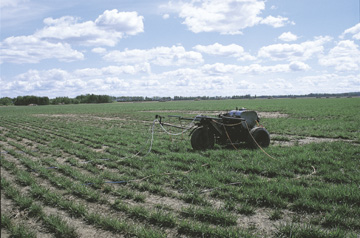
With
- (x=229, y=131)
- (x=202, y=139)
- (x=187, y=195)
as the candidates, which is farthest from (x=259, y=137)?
(x=187, y=195)

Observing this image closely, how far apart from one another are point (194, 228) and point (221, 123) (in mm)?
6844

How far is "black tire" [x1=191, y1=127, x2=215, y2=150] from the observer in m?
10.4

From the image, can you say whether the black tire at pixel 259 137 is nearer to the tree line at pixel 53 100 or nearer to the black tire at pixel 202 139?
the black tire at pixel 202 139

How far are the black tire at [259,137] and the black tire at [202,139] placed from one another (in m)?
1.69

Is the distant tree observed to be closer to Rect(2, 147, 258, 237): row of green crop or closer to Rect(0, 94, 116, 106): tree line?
Rect(0, 94, 116, 106): tree line

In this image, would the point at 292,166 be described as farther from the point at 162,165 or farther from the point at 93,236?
the point at 93,236

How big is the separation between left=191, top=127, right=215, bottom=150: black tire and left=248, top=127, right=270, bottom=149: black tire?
1.69m

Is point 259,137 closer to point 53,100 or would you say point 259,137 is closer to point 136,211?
point 136,211

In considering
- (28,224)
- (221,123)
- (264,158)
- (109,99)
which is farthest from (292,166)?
(109,99)

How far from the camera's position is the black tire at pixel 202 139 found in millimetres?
10406

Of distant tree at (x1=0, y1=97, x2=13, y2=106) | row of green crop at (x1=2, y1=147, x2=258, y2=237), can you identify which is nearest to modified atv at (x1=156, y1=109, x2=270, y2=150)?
row of green crop at (x1=2, y1=147, x2=258, y2=237)

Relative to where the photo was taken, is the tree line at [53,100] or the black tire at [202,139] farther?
the tree line at [53,100]

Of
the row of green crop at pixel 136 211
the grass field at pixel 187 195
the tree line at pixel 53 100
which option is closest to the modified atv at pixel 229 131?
the grass field at pixel 187 195

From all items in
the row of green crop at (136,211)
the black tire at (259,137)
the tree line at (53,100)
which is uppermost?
the tree line at (53,100)
